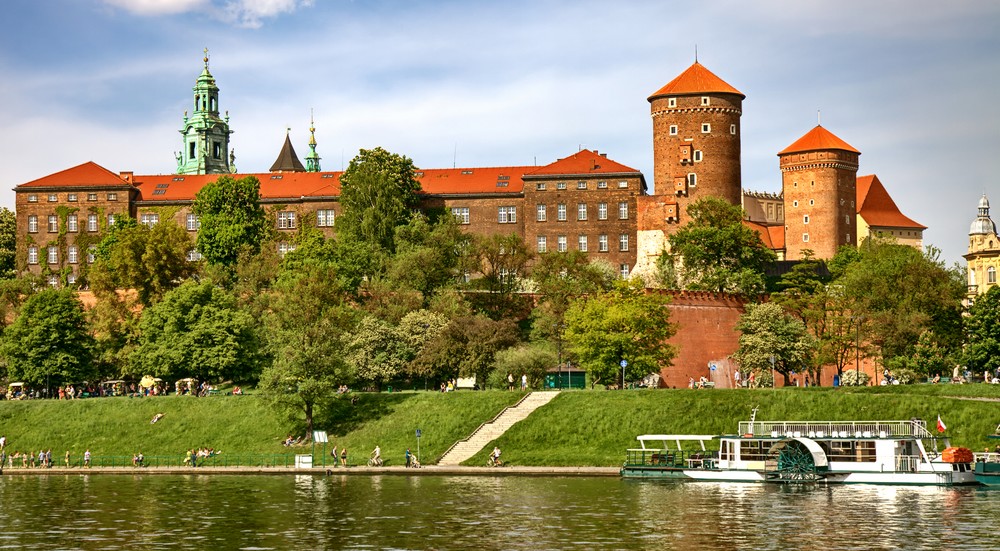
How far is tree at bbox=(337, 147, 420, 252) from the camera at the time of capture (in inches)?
4213

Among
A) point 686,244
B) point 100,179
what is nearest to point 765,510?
point 686,244

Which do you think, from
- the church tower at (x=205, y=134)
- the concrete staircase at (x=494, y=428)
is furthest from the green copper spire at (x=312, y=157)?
the concrete staircase at (x=494, y=428)

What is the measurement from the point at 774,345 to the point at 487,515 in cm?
4263

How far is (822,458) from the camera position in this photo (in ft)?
198

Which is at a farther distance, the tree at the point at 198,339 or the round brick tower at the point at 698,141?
the round brick tower at the point at 698,141

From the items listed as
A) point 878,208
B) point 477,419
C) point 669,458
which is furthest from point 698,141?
point 669,458

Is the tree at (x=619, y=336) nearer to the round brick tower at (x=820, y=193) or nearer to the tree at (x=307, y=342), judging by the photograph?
the tree at (x=307, y=342)

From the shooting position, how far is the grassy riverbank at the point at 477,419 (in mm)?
67312

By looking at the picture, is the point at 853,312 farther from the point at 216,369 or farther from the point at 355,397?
the point at 216,369

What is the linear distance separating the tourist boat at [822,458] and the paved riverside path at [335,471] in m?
2.82

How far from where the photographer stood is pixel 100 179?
4948 inches

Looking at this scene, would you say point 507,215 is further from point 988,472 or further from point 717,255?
point 988,472

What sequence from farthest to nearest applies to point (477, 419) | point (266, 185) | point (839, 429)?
point (266, 185)
point (477, 419)
point (839, 429)

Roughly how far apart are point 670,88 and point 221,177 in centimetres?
3646
